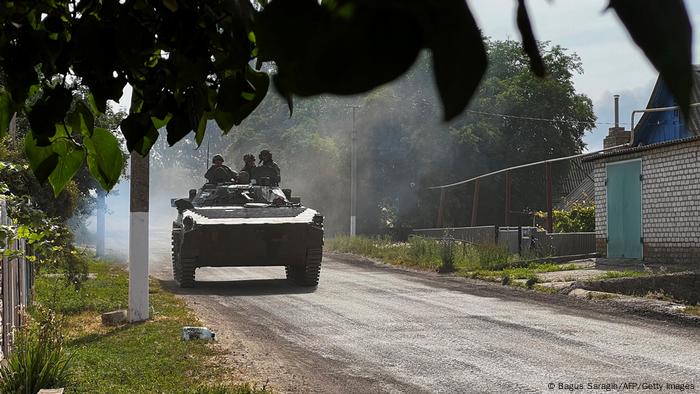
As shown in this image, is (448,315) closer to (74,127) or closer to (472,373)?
(472,373)

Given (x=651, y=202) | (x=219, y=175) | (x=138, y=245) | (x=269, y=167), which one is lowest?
(x=138, y=245)

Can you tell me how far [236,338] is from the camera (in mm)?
9609

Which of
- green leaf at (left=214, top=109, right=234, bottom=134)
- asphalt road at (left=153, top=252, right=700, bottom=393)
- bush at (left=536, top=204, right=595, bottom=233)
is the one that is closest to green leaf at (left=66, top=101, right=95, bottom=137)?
green leaf at (left=214, top=109, right=234, bottom=134)

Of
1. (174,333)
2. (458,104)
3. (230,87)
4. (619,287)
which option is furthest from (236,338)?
(458,104)

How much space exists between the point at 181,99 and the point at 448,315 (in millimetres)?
9880

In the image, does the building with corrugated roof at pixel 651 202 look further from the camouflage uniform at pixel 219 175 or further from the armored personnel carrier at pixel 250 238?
the camouflage uniform at pixel 219 175

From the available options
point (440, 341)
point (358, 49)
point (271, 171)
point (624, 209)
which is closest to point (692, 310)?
point (440, 341)

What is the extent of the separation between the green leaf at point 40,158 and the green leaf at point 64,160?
0.5 inches

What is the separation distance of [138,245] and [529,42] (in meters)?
10.4

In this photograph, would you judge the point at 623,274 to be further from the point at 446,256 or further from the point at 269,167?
the point at 269,167

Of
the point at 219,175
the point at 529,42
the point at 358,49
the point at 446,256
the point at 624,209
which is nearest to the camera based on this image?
the point at 358,49

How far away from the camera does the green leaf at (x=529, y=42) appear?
76 cm

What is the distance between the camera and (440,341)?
30.1 feet

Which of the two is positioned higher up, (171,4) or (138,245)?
(171,4)
